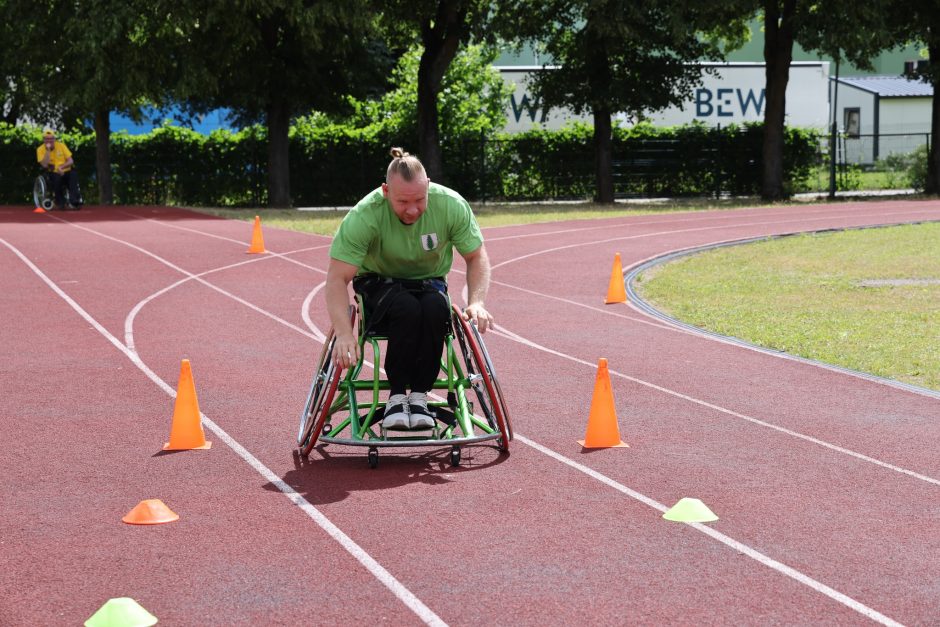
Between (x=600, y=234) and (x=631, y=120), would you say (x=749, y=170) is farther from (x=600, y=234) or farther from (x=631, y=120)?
(x=600, y=234)

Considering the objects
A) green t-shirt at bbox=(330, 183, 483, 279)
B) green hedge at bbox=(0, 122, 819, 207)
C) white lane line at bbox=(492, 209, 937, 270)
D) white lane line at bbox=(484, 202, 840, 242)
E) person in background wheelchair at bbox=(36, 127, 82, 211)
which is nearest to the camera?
green t-shirt at bbox=(330, 183, 483, 279)

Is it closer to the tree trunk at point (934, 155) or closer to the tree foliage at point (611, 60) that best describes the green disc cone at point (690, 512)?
the tree foliage at point (611, 60)

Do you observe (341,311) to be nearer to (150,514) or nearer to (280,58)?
(150,514)

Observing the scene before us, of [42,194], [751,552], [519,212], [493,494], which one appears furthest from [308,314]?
[42,194]

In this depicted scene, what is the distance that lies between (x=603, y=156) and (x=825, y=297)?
68.1 feet

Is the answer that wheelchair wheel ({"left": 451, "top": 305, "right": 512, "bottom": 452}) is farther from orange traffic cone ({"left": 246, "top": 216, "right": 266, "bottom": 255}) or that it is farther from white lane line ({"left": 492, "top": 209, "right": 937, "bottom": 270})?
orange traffic cone ({"left": 246, "top": 216, "right": 266, "bottom": 255})

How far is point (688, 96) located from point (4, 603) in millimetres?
31539

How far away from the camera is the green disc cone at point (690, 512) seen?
5.46m

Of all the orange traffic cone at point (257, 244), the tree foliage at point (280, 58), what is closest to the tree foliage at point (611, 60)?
the tree foliage at point (280, 58)

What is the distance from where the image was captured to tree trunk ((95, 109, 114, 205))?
107ft

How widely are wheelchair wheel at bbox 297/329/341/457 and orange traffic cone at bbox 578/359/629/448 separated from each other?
4.78 feet

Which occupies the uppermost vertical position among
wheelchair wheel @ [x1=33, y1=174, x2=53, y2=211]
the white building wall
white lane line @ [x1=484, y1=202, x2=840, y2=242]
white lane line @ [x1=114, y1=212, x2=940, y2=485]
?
the white building wall

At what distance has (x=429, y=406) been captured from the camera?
6645mm

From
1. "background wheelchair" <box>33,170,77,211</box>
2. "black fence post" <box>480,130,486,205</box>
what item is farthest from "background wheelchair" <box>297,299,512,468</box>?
"black fence post" <box>480,130,486,205</box>
